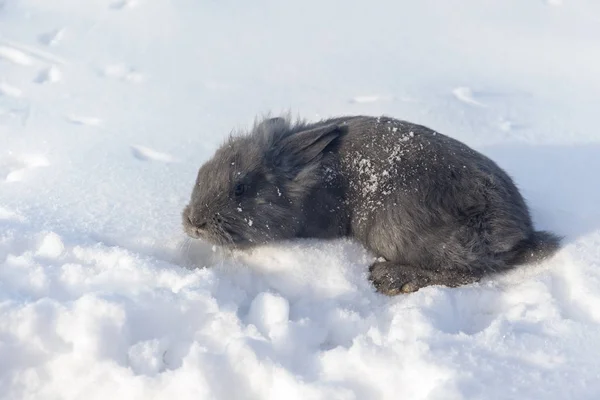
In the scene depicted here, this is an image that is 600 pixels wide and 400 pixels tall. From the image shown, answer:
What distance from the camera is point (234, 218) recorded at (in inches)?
152

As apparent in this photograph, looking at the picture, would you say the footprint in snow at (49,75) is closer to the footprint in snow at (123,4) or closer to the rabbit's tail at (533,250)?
the footprint in snow at (123,4)

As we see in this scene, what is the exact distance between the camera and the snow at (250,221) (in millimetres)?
2850

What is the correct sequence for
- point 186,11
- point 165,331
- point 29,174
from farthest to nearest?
1. point 186,11
2. point 29,174
3. point 165,331

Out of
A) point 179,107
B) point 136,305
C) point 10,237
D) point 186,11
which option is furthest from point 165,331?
point 186,11

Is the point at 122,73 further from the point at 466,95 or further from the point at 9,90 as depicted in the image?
the point at 466,95

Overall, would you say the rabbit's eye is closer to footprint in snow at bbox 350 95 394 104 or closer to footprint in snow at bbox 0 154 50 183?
footprint in snow at bbox 0 154 50 183

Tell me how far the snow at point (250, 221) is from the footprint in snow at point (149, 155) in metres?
0.02

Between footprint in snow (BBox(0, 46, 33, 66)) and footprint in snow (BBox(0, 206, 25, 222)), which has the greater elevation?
footprint in snow (BBox(0, 46, 33, 66))

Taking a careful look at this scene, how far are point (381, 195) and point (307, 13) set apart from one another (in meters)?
3.95

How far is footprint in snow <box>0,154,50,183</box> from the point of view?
4.58 meters

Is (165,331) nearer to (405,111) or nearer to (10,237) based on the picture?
(10,237)

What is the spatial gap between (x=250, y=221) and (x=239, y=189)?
220mm

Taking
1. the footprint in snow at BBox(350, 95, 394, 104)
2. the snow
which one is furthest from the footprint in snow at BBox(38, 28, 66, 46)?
the footprint in snow at BBox(350, 95, 394, 104)

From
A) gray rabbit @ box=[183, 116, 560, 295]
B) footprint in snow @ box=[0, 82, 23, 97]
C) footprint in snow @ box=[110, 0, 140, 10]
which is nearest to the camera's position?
gray rabbit @ box=[183, 116, 560, 295]
